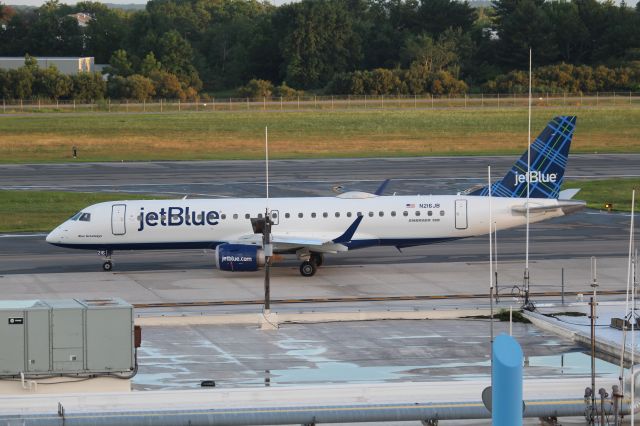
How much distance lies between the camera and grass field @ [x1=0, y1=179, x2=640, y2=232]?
199 ft

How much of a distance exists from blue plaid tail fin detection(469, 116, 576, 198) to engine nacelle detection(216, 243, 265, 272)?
9578 mm

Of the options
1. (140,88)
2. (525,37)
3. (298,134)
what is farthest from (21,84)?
(525,37)

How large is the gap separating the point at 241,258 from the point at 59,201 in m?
27.2

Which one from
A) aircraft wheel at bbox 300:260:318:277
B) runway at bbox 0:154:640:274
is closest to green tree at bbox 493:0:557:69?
runway at bbox 0:154:640:274

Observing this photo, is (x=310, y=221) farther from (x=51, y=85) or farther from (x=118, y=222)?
(x=51, y=85)

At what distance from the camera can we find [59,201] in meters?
68.3

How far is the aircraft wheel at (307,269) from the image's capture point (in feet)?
150

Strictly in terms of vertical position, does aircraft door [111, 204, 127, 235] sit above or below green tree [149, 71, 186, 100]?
below

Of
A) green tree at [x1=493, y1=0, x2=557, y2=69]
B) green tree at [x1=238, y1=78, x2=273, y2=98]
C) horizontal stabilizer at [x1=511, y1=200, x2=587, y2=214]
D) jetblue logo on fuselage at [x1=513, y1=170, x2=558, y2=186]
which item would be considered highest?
green tree at [x1=493, y1=0, x2=557, y2=69]

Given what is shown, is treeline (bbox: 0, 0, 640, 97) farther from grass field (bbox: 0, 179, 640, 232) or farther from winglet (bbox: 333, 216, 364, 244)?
winglet (bbox: 333, 216, 364, 244)

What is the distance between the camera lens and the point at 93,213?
156 feet

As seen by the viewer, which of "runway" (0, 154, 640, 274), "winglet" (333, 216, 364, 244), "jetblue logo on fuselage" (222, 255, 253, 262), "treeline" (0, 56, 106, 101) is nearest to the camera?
"jetblue logo on fuselage" (222, 255, 253, 262)

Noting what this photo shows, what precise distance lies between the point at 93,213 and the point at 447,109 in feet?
309

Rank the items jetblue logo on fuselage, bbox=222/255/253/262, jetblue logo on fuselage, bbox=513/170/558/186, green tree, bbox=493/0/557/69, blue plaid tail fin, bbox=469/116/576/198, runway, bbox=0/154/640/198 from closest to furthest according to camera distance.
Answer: jetblue logo on fuselage, bbox=222/255/253/262, jetblue logo on fuselage, bbox=513/170/558/186, blue plaid tail fin, bbox=469/116/576/198, runway, bbox=0/154/640/198, green tree, bbox=493/0/557/69
